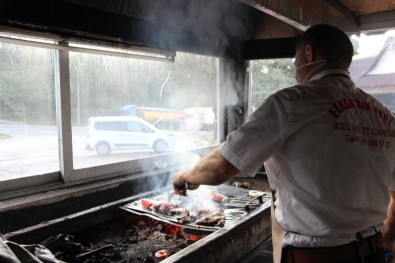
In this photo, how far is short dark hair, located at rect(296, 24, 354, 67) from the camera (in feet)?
6.08

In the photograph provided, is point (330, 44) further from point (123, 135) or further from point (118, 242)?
point (123, 135)

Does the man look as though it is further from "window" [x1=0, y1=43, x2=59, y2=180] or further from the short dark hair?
"window" [x1=0, y1=43, x2=59, y2=180]

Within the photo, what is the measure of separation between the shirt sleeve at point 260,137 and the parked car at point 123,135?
9.07 feet

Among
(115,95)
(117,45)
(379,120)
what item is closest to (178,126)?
(115,95)

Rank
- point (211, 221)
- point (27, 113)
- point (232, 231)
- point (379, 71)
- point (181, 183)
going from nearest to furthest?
point (181, 183)
point (232, 231)
point (211, 221)
point (27, 113)
point (379, 71)

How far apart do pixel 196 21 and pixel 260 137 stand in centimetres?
373

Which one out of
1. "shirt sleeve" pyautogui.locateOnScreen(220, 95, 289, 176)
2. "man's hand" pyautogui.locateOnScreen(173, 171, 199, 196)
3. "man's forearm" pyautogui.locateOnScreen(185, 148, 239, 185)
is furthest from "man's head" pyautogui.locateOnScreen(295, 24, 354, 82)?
"man's hand" pyautogui.locateOnScreen(173, 171, 199, 196)

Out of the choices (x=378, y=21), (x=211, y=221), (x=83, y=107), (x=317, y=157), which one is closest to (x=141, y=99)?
(x=83, y=107)

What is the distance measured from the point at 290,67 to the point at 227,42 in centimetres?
124

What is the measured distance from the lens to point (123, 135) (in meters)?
4.49

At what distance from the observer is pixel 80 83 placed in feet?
12.8

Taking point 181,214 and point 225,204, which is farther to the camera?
point 225,204

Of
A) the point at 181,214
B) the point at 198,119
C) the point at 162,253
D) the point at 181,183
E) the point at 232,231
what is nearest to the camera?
the point at 181,183

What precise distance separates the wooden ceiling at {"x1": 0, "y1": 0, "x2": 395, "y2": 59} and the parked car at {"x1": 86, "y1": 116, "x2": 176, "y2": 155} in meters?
1.00
